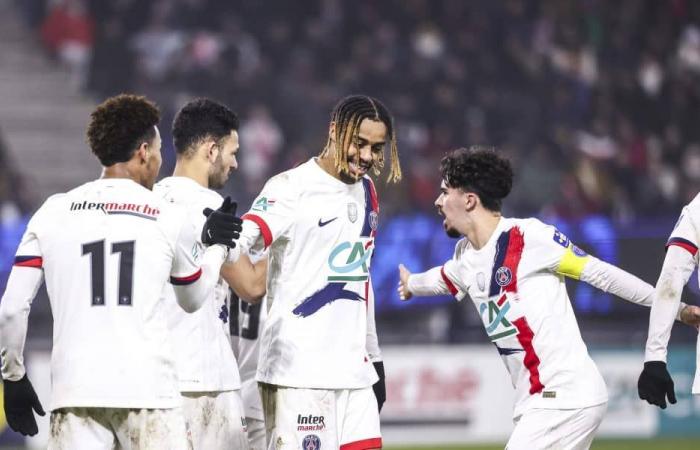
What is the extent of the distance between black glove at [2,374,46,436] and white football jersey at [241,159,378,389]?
3.82ft

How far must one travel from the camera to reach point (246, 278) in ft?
19.6

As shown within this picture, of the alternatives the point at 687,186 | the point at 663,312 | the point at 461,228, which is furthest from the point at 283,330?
the point at 687,186

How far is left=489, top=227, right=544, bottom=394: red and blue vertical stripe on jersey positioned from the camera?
5992 millimetres

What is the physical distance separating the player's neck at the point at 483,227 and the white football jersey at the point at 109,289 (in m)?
1.82

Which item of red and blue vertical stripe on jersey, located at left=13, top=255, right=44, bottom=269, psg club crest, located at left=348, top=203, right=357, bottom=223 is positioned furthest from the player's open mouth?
red and blue vertical stripe on jersey, located at left=13, top=255, right=44, bottom=269

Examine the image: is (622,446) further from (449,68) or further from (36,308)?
(449,68)

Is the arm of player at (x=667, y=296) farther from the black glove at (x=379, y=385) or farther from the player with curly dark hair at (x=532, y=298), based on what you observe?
the black glove at (x=379, y=385)

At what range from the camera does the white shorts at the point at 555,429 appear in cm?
586

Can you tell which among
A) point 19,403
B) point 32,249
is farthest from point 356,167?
point 19,403

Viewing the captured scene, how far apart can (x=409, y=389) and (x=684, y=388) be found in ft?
9.87

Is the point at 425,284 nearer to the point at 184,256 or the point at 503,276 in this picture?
the point at 503,276

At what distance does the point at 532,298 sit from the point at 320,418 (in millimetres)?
1227

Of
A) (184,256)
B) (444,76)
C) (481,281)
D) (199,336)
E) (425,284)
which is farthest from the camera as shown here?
(444,76)

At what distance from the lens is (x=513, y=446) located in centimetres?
587
